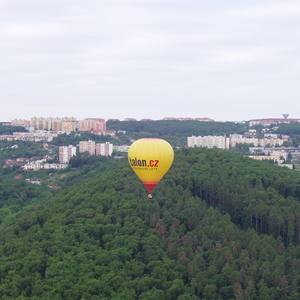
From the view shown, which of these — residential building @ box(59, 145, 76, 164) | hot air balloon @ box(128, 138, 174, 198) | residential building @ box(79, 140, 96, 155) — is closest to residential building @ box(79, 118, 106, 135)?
residential building @ box(79, 140, 96, 155)

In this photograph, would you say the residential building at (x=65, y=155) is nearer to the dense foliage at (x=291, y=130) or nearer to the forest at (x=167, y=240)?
the dense foliage at (x=291, y=130)

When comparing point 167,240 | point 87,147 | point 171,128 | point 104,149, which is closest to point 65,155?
point 104,149

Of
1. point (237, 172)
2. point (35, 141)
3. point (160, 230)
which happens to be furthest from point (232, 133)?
point (160, 230)

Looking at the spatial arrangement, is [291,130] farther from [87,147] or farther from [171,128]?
[87,147]

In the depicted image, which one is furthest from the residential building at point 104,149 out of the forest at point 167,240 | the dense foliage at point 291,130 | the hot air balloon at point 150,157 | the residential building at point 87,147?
the hot air balloon at point 150,157

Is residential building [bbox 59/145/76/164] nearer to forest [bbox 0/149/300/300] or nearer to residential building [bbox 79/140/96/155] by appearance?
residential building [bbox 79/140/96/155]
